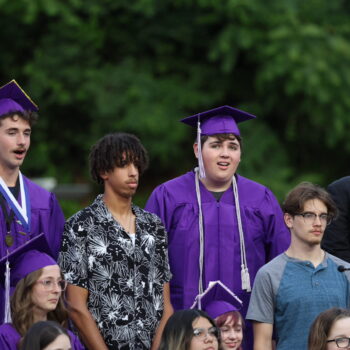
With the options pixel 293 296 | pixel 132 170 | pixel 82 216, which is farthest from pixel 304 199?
pixel 82 216

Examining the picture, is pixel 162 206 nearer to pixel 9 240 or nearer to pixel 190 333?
pixel 9 240

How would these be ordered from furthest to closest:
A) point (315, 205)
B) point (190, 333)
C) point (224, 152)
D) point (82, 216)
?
point (224, 152), point (315, 205), point (82, 216), point (190, 333)

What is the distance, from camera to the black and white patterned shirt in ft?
21.3

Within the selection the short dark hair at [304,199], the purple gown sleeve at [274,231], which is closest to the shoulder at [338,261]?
the short dark hair at [304,199]

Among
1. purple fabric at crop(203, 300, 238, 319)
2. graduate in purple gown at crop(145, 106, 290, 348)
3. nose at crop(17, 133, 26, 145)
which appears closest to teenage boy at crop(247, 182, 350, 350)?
purple fabric at crop(203, 300, 238, 319)

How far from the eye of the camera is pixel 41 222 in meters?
6.88

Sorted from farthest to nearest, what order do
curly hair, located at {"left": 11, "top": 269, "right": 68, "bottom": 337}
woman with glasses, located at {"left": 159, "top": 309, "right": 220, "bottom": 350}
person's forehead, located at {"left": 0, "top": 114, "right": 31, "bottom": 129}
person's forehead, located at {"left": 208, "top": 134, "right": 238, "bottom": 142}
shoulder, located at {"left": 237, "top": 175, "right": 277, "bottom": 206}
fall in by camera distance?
shoulder, located at {"left": 237, "top": 175, "right": 277, "bottom": 206} < person's forehead, located at {"left": 208, "top": 134, "right": 238, "bottom": 142} < person's forehead, located at {"left": 0, "top": 114, "right": 31, "bottom": 129} < curly hair, located at {"left": 11, "top": 269, "right": 68, "bottom": 337} < woman with glasses, located at {"left": 159, "top": 309, "right": 220, "bottom": 350}

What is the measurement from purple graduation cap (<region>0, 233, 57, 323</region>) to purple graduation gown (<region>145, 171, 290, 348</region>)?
1036 millimetres

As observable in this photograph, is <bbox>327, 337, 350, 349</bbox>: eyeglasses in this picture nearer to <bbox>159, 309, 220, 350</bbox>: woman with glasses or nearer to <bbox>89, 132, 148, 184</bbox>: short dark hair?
<bbox>159, 309, 220, 350</bbox>: woman with glasses

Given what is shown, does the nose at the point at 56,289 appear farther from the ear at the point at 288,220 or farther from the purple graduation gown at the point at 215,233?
the ear at the point at 288,220

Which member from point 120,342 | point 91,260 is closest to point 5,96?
point 91,260

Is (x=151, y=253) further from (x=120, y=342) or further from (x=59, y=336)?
(x=59, y=336)

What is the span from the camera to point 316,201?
22.2 ft

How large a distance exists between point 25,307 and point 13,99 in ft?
4.53
